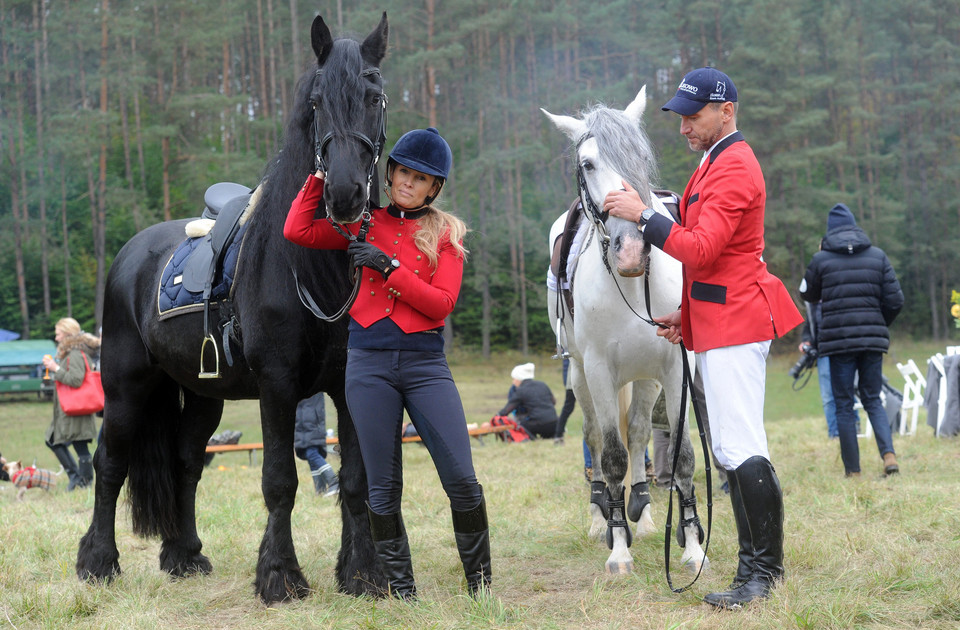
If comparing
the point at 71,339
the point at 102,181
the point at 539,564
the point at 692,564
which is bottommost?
the point at 539,564

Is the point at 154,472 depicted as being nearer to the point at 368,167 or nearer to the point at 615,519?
the point at 368,167

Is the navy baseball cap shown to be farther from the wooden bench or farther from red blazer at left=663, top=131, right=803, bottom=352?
the wooden bench

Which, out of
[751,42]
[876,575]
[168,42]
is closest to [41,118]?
[168,42]

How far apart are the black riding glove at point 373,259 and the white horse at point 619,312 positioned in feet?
3.80

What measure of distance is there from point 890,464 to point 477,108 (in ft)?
88.3

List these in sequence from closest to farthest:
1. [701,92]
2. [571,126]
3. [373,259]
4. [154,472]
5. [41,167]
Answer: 1. [373,259]
2. [701,92]
3. [571,126]
4. [154,472]
5. [41,167]

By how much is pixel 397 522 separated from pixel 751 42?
35009mm

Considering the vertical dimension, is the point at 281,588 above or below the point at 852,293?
below

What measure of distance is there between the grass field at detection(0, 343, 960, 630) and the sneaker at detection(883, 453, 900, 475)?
0.14m

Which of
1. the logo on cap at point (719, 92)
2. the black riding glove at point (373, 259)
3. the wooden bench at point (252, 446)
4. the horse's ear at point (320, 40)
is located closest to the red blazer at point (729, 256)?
the logo on cap at point (719, 92)

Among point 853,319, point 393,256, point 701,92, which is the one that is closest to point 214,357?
point 393,256

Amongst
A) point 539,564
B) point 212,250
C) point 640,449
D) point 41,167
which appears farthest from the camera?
point 41,167

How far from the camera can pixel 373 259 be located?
3.35 m

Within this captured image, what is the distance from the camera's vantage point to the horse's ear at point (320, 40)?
11.7 feet
